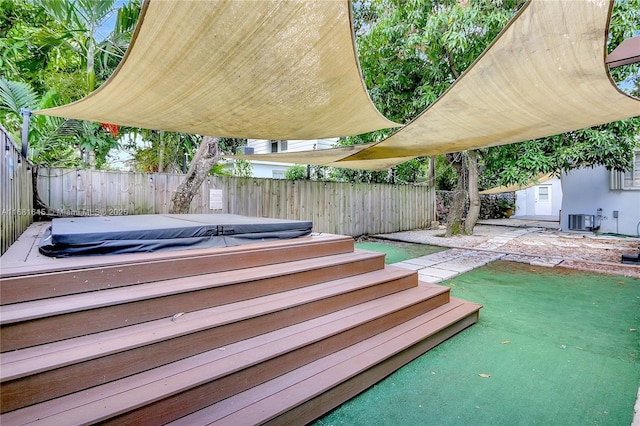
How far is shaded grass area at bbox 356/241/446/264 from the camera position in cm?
611

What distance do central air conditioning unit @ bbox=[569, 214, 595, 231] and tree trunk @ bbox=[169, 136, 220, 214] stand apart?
34.2 ft

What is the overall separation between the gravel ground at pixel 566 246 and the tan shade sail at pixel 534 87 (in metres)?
2.62

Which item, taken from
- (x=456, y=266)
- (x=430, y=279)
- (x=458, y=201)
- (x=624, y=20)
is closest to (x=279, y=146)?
(x=458, y=201)

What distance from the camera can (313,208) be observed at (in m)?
7.80

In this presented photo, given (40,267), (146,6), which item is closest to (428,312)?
(40,267)

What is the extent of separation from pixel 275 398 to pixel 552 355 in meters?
2.12

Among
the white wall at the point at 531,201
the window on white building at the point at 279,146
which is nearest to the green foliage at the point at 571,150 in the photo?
the window on white building at the point at 279,146

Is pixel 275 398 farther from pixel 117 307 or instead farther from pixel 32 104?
pixel 32 104

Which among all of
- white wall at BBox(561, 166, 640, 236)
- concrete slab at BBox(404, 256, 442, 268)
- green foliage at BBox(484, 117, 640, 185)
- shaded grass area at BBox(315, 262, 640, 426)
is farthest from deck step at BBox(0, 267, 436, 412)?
white wall at BBox(561, 166, 640, 236)

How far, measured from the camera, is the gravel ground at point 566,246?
523 centimetres

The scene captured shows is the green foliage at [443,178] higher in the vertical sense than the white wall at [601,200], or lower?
higher

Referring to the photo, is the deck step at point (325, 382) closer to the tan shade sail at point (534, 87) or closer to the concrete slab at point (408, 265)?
the tan shade sail at point (534, 87)

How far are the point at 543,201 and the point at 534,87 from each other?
18584mm

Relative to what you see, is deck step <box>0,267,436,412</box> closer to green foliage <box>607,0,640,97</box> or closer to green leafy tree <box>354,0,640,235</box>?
green leafy tree <box>354,0,640,235</box>
